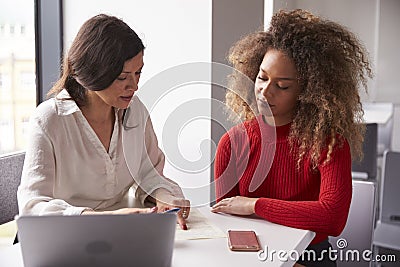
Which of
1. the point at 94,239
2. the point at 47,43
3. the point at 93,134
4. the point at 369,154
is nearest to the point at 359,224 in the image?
the point at 93,134

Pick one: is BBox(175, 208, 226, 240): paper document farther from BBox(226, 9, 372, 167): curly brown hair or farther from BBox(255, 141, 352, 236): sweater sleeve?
BBox(226, 9, 372, 167): curly brown hair

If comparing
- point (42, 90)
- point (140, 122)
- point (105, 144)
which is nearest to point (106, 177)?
point (105, 144)

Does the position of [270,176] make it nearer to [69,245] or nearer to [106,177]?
[106,177]

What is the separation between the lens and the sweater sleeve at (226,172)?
1801 mm

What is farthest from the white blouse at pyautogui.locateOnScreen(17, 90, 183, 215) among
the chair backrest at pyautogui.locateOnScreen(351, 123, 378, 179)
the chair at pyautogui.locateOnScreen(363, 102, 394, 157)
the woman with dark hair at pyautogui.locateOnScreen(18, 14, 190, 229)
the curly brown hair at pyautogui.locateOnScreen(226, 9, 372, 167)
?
the chair at pyautogui.locateOnScreen(363, 102, 394, 157)

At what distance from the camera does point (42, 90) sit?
2619mm

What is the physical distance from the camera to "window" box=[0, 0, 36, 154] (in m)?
2.51

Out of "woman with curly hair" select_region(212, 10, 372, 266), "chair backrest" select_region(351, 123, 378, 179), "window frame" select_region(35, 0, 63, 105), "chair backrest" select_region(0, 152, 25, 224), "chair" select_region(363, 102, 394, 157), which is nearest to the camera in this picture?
"woman with curly hair" select_region(212, 10, 372, 266)

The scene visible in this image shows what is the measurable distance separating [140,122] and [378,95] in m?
3.69

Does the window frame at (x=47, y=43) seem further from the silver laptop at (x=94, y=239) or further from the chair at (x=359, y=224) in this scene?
the silver laptop at (x=94, y=239)

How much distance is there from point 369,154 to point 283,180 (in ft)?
5.05

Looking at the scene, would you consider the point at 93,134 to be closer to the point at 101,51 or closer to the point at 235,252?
the point at 101,51
